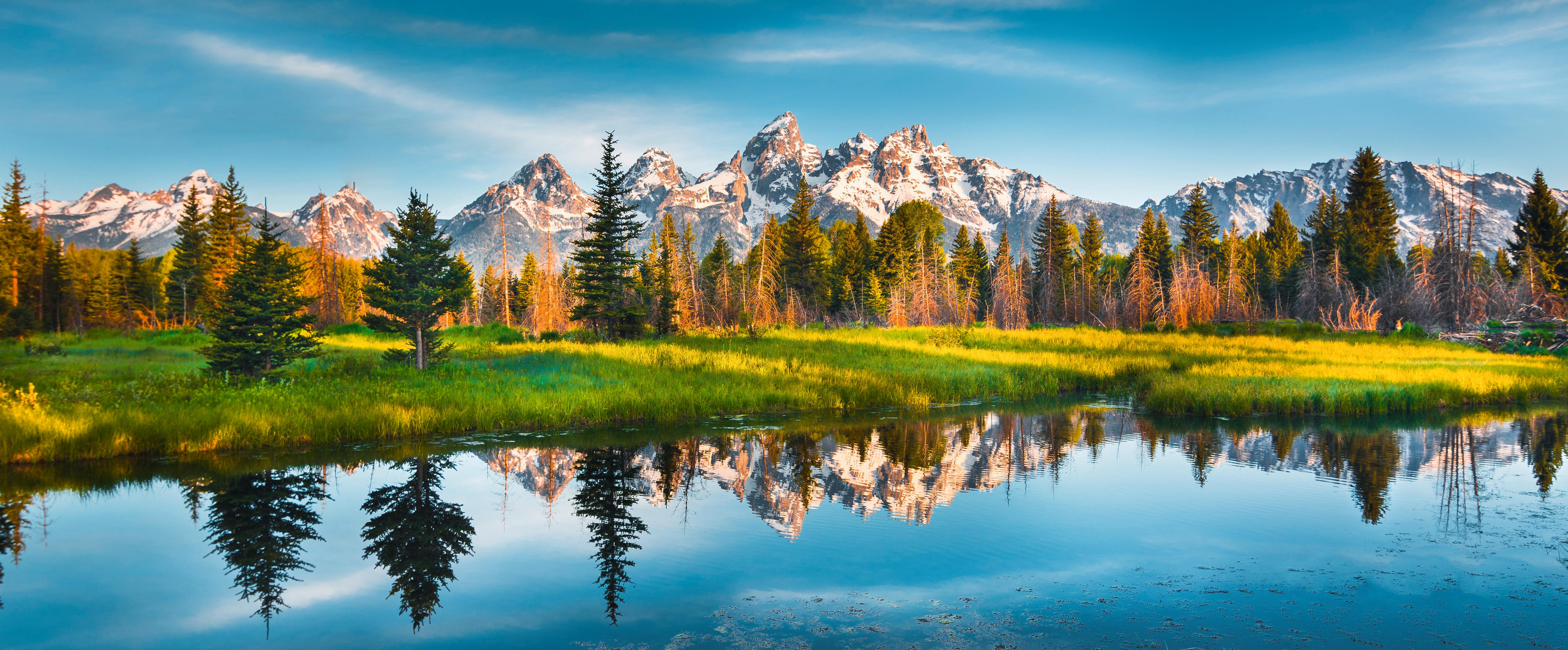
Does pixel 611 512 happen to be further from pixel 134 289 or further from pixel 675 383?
pixel 134 289

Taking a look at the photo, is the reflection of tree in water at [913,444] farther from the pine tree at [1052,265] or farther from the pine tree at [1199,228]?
the pine tree at [1199,228]

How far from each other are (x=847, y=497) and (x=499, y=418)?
8.56m

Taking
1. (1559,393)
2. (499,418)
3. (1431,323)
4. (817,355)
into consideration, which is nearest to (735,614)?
(499,418)

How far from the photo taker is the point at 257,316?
17438 mm

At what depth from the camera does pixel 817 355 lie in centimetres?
2473

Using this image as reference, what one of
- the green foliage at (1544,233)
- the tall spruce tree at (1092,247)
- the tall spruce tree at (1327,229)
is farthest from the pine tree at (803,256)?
the green foliage at (1544,233)

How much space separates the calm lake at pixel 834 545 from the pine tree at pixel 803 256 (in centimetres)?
4939

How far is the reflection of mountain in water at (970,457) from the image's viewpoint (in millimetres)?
10539

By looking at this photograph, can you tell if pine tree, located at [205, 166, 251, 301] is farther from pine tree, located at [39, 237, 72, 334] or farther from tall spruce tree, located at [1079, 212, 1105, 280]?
tall spruce tree, located at [1079, 212, 1105, 280]

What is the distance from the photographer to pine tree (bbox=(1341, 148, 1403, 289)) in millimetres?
52750

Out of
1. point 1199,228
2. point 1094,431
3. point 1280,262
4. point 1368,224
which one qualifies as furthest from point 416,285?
point 1280,262

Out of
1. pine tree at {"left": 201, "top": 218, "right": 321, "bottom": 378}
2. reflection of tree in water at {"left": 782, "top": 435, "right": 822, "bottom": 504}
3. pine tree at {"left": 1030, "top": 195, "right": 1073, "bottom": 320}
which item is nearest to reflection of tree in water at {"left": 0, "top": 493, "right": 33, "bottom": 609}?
pine tree at {"left": 201, "top": 218, "right": 321, "bottom": 378}

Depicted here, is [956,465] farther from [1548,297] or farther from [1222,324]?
[1548,297]

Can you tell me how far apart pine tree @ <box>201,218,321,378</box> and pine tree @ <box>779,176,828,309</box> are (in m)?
46.3
